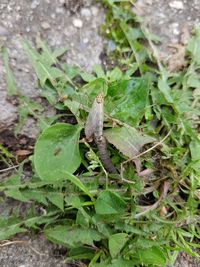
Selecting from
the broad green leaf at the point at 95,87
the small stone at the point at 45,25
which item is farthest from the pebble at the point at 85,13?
the broad green leaf at the point at 95,87

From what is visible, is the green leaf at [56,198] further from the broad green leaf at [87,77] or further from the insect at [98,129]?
the broad green leaf at [87,77]

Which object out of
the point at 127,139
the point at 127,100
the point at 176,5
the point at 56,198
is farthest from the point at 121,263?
the point at 176,5

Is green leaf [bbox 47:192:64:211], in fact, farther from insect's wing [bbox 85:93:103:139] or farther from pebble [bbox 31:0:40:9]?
pebble [bbox 31:0:40:9]

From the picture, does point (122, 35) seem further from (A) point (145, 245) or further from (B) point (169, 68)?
(A) point (145, 245)

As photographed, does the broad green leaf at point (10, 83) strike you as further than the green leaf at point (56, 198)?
Yes

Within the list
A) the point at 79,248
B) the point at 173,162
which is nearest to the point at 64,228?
the point at 79,248

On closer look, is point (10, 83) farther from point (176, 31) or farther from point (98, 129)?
point (176, 31)
